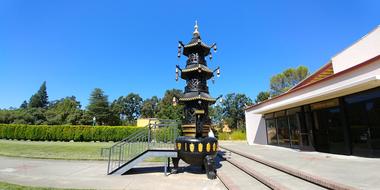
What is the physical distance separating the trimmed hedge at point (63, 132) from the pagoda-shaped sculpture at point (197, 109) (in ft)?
61.5

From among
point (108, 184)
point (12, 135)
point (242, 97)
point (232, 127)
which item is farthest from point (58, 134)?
point (242, 97)

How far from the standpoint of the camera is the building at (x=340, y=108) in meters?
8.53

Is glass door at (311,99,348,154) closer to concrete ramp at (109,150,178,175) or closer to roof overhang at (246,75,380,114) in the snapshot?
roof overhang at (246,75,380,114)

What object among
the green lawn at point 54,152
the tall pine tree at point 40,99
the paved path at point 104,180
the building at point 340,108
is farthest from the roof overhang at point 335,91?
the tall pine tree at point 40,99

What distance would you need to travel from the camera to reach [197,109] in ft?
30.7

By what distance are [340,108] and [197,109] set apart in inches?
266

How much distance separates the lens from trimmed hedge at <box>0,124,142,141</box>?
26.7 m

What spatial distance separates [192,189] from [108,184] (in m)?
2.77

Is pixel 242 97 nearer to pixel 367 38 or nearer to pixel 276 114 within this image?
pixel 276 114

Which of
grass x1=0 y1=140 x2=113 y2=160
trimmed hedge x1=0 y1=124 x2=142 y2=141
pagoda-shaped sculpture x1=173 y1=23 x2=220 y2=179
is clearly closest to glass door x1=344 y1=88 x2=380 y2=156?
pagoda-shaped sculpture x1=173 y1=23 x2=220 y2=179

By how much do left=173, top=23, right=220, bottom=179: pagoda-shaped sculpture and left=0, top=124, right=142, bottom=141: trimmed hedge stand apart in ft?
Result: 61.5

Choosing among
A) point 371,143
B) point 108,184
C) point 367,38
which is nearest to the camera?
point 108,184

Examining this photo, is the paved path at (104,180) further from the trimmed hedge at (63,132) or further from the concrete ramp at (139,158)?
the trimmed hedge at (63,132)

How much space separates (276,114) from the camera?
1670 cm
